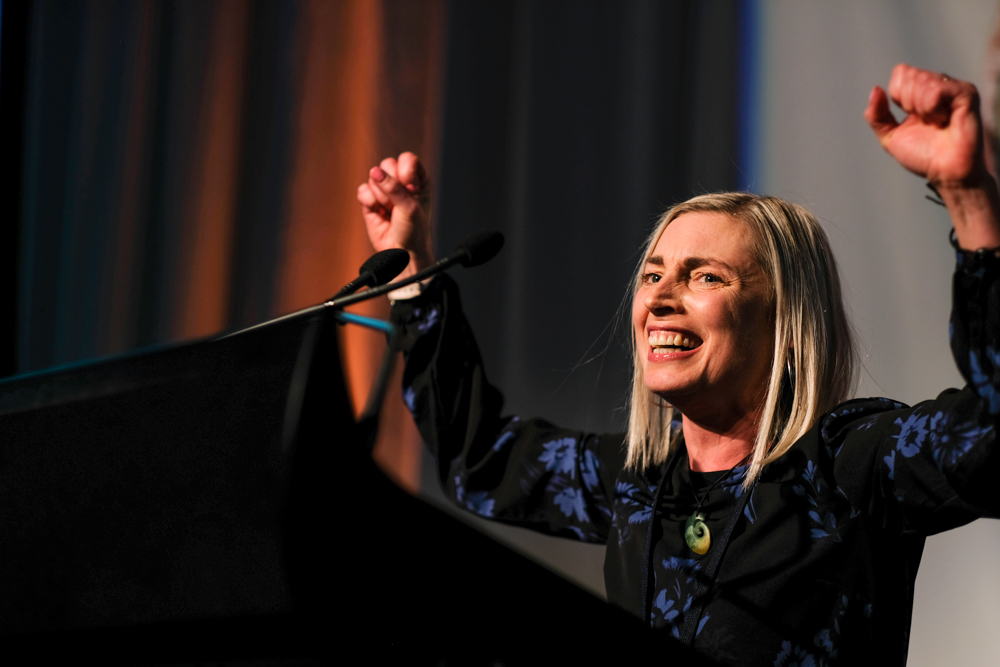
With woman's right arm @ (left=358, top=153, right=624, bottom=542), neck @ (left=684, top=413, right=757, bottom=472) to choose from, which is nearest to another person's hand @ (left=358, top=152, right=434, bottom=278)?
woman's right arm @ (left=358, top=153, right=624, bottom=542)

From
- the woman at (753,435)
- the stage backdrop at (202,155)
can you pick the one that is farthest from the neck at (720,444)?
the stage backdrop at (202,155)

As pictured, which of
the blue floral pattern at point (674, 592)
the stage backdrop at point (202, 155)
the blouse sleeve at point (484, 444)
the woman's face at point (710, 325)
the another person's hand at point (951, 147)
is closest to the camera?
the another person's hand at point (951, 147)

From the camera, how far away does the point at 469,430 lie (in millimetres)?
1424

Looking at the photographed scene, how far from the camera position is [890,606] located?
1.03m

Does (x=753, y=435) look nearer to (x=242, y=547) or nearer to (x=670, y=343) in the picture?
(x=670, y=343)

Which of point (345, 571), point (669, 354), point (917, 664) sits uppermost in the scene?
point (669, 354)

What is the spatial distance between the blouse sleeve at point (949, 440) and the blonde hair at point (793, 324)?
0.10 meters

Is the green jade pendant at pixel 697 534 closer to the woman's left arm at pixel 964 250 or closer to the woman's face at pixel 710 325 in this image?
the woman's face at pixel 710 325

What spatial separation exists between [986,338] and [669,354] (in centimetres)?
47

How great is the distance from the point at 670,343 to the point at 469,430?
391 mm

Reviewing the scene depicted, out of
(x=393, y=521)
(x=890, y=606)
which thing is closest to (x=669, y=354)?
(x=890, y=606)

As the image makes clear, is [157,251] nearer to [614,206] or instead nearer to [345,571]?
[614,206]

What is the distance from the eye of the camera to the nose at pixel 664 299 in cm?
123

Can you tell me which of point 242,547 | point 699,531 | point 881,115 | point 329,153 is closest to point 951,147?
point 881,115
